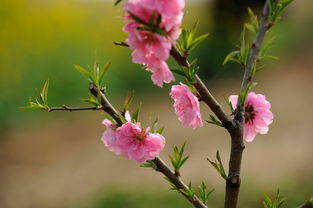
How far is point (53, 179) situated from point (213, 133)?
211 cm

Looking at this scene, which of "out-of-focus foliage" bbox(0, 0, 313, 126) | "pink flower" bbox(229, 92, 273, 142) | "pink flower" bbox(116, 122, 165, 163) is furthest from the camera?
"out-of-focus foliage" bbox(0, 0, 313, 126)

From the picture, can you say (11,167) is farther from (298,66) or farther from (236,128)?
(236,128)

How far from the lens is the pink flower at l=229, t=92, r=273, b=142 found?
4.04 ft

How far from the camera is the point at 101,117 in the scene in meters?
7.66

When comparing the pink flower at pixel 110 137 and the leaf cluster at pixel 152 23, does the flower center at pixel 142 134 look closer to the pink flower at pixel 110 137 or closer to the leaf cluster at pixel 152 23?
the pink flower at pixel 110 137

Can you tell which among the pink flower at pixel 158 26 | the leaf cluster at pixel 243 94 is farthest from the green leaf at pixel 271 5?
the pink flower at pixel 158 26

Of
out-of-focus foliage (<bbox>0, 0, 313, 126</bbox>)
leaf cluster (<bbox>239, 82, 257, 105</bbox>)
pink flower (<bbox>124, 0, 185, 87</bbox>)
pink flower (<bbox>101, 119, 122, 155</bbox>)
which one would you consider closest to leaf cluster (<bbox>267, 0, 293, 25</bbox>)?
leaf cluster (<bbox>239, 82, 257, 105</bbox>)

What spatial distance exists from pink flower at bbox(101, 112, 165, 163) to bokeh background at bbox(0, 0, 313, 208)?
10.0 feet

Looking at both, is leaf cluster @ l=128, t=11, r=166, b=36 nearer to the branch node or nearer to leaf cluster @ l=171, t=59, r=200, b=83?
leaf cluster @ l=171, t=59, r=200, b=83

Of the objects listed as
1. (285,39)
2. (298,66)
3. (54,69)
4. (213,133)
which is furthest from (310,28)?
(54,69)

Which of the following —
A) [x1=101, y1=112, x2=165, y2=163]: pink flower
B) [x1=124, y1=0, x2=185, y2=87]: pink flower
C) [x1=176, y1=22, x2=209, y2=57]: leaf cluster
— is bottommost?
Answer: [x1=101, y1=112, x2=165, y2=163]: pink flower

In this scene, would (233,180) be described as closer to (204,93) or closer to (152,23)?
(204,93)

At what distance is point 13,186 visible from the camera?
5.73 m

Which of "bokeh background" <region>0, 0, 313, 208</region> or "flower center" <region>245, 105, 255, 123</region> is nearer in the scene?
"flower center" <region>245, 105, 255, 123</region>
